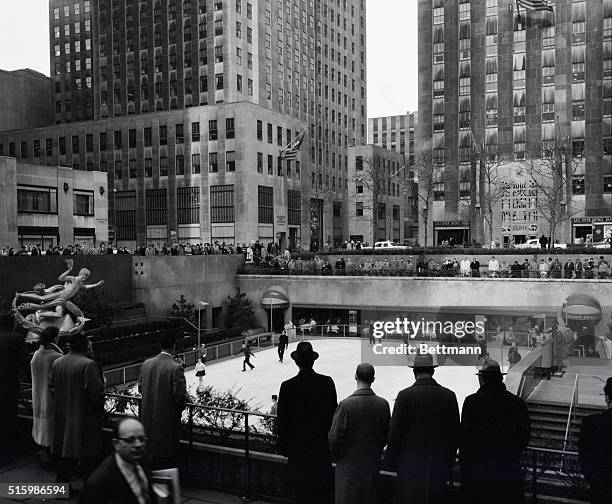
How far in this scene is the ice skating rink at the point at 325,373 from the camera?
2375 cm

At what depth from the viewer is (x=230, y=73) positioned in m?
76.1

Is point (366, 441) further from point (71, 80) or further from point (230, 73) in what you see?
point (71, 80)

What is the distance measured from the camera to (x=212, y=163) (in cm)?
6744

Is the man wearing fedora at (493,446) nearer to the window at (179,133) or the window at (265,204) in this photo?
the window at (265,204)

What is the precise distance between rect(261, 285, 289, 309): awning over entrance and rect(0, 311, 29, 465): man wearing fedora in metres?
32.2

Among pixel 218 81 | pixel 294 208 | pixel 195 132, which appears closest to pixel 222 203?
pixel 195 132

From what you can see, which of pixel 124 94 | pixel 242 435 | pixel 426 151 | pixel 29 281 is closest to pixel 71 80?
pixel 124 94

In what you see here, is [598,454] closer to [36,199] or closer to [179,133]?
[36,199]

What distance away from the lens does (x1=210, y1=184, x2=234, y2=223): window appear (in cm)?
6588

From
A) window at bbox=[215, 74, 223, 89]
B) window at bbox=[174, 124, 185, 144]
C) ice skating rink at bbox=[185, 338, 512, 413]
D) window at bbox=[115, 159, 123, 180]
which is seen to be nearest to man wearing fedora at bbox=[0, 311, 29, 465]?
ice skating rink at bbox=[185, 338, 512, 413]

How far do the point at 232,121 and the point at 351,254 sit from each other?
84.7 ft

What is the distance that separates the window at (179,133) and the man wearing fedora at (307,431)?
66823 mm

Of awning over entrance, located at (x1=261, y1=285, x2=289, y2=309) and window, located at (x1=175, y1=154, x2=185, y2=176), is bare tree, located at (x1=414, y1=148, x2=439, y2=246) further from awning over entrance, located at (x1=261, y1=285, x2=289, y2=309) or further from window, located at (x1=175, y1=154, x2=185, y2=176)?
awning over entrance, located at (x1=261, y1=285, x2=289, y2=309)

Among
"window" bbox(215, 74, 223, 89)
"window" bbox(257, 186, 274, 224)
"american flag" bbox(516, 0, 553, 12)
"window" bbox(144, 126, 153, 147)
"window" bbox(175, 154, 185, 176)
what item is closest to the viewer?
"american flag" bbox(516, 0, 553, 12)
